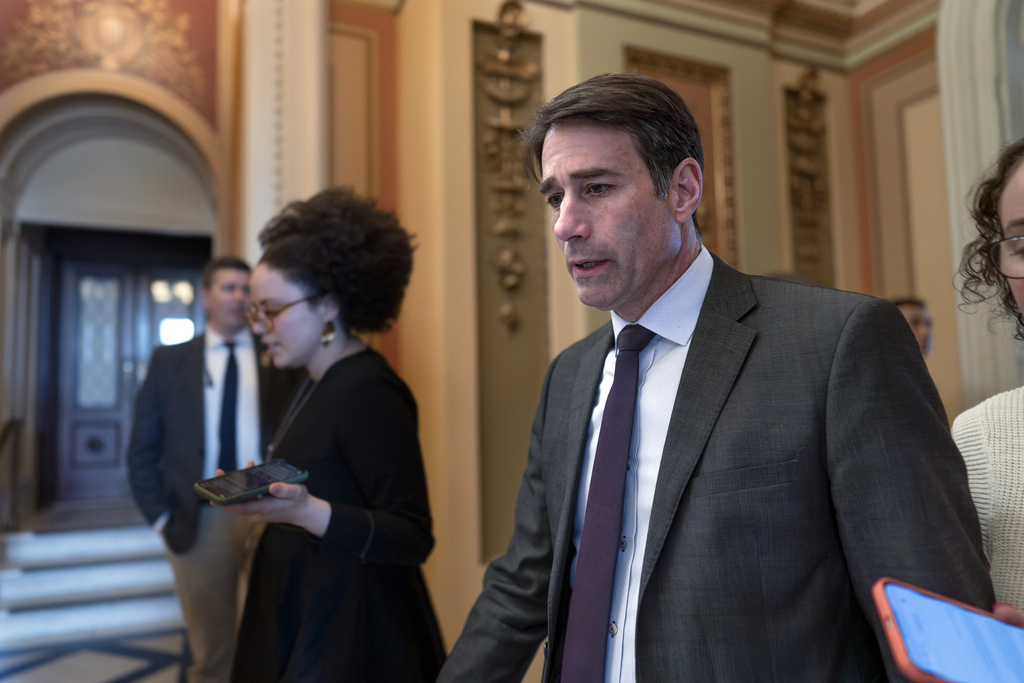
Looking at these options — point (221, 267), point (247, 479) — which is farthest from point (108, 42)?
point (247, 479)

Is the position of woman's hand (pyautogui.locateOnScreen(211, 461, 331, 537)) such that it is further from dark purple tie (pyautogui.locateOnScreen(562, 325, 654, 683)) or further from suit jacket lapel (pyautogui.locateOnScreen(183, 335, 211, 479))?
suit jacket lapel (pyautogui.locateOnScreen(183, 335, 211, 479))

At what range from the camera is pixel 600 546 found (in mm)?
961

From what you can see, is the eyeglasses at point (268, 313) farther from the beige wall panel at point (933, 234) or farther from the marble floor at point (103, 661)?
the beige wall panel at point (933, 234)

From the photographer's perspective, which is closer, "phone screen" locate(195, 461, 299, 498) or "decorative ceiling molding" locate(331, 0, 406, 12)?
"phone screen" locate(195, 461, 299, 498)

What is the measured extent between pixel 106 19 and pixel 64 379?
5131 mm

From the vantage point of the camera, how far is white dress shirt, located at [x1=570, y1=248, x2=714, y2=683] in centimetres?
94

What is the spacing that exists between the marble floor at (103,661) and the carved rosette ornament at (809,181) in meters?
4.22

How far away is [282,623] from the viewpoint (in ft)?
4.76

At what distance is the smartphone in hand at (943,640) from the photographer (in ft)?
1.55

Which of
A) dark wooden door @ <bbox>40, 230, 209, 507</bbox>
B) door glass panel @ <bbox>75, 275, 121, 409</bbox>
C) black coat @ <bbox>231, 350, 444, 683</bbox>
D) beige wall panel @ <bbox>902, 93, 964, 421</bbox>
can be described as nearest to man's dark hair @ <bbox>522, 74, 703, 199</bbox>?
black coat @ <bbox>231, 350, 444, 683</bbox>

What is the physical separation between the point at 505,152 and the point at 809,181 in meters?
2.22

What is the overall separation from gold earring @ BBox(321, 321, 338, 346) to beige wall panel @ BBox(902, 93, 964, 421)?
3761mm

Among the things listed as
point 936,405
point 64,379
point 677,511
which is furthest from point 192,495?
point 64,379

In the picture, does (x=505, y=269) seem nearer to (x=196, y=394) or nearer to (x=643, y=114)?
(x=196, y=394)
